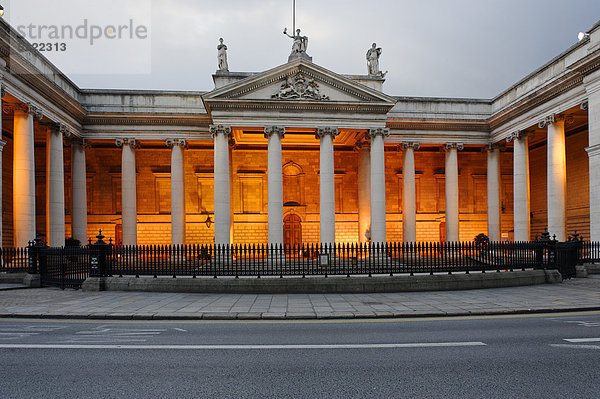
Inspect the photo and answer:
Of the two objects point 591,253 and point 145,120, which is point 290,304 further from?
point 145,120

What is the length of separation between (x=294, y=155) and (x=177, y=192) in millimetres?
10730

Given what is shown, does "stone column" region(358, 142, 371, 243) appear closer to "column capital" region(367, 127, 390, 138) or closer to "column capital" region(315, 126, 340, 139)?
"column capital" region(367, 127, 390, 138)

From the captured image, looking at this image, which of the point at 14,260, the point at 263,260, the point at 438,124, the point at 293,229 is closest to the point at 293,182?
the point at 293,229

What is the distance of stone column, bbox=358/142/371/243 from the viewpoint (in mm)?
29634

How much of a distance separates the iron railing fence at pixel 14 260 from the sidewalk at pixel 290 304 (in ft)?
9.76

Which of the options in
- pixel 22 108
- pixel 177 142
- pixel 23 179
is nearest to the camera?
pixel 23 179

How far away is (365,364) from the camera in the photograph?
6.13 metres

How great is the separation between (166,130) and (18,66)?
10.5 m

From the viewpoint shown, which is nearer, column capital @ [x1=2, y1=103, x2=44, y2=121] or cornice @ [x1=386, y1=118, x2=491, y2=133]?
column capital @ [x1=2, y1=103, x2=44, y2=121]

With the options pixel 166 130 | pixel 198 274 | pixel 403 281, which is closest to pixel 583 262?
pixel 403 281

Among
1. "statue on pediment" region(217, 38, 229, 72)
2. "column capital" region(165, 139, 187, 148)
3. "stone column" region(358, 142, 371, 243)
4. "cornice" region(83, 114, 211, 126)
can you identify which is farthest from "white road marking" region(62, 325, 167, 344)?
"statue on pediment" region(217, 38, 229, 72)

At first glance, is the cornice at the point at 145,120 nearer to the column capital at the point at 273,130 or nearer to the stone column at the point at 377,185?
the column capital at the point at 273,130

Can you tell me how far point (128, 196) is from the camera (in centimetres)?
2928

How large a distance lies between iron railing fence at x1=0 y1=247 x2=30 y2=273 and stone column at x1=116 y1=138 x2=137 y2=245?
438 inches
